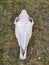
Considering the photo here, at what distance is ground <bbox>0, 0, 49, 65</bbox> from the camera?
3.39 m

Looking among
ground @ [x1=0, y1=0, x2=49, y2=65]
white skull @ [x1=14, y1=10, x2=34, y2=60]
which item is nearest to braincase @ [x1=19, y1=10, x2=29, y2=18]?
white skull @ [x1=14, y1=10, x2=34, y2=60]

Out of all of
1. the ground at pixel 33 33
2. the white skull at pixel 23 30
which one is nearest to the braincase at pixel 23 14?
the white skull at pixel 23 30

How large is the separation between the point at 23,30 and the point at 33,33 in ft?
0.75

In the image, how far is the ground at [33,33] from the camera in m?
3.39

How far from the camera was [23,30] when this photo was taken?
338cm

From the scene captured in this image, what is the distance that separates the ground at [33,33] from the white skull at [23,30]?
0.33 ft

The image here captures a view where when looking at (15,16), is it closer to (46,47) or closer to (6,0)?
(6,0)

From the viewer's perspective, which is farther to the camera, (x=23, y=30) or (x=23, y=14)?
(x=23, y=14)

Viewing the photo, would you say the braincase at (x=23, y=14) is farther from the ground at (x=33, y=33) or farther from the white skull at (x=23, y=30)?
the ground at (x=33, y=33)

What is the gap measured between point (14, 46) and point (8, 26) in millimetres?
294

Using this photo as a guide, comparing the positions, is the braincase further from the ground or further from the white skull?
the ground

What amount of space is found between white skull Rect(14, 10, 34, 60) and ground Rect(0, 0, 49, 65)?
Answer: 0.10m

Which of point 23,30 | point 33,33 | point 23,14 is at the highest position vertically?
point 23,14

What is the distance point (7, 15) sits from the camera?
12.2ft
